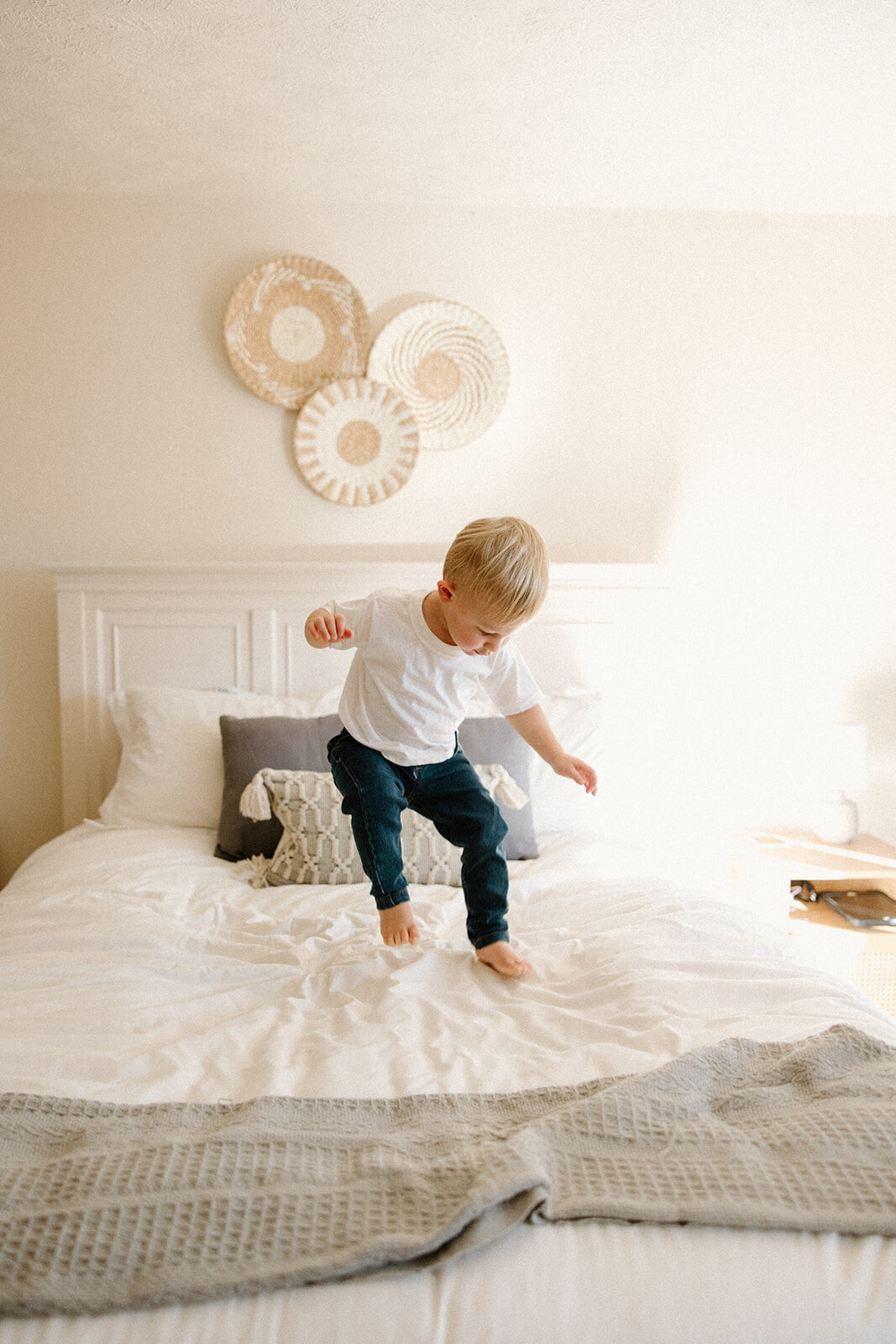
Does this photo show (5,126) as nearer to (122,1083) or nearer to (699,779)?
(122,1083)

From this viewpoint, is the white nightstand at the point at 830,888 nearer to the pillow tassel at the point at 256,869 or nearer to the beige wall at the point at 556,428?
the beige wall at the point at 556,428

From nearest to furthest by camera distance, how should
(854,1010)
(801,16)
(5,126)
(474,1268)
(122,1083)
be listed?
1. (474,1268)
2. (122,1083)
3. (854,1010)
4. (801,16)
5. (5,126)

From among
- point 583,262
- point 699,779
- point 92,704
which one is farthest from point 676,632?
point 92,704

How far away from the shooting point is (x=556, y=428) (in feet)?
9.46

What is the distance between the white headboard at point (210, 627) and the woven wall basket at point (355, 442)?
27cm

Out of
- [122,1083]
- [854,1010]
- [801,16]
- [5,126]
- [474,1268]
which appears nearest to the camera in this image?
[474,1268]

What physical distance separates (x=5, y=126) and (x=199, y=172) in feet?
1.64

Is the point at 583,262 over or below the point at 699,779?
over

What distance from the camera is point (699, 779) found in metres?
2.88

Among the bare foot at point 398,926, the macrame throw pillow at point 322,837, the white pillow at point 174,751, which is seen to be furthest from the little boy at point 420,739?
the white pillow at point 174,751

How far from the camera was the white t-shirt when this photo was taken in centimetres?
→ 163

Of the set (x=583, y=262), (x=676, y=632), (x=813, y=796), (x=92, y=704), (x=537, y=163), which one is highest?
(x=537, y=163)

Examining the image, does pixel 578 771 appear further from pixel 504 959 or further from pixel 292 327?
pixel 292 327

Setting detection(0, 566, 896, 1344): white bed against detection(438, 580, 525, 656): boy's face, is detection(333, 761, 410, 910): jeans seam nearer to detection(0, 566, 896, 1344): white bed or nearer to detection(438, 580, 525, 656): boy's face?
detection(0, 566, 896, 1344): white bed
